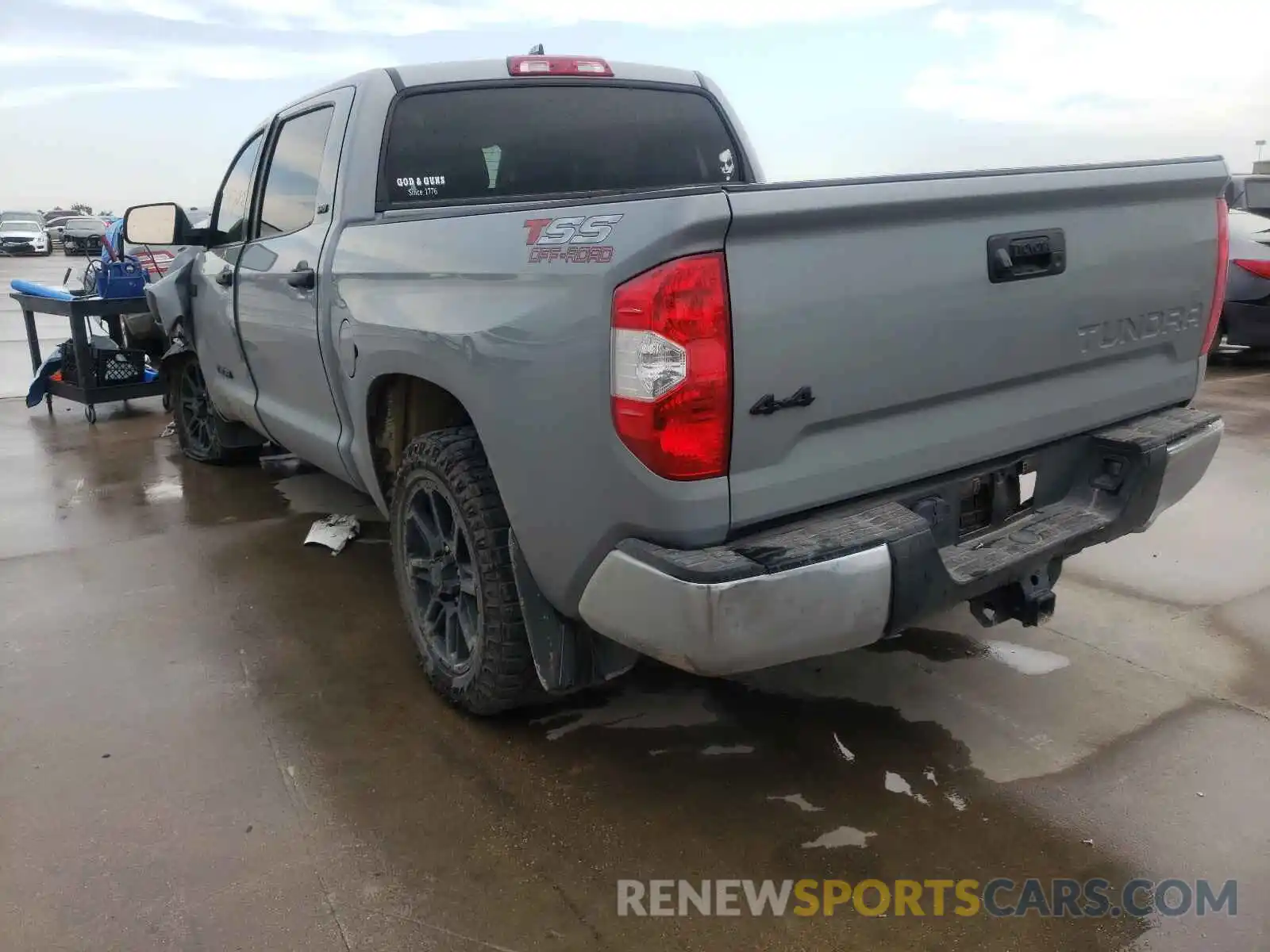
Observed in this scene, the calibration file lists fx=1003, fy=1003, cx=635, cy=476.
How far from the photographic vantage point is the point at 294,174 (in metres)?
4.17

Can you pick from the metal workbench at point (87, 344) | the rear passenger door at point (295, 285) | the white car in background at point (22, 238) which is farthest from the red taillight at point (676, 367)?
Result: the white car in background at point (22, 238)

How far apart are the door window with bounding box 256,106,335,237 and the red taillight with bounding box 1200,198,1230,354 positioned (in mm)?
3089

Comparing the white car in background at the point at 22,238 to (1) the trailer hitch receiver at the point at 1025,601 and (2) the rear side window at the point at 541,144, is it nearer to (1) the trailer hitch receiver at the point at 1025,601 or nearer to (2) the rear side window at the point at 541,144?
(2) the rear side window at the point at 541,144

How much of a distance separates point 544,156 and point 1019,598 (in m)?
2.36

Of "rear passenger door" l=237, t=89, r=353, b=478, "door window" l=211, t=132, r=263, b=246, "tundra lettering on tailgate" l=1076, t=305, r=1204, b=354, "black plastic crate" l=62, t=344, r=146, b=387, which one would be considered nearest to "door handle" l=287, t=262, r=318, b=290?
"rear passenger door" l=237, t=89, r=353, b=478

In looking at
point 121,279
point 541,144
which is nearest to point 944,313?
point 541,144

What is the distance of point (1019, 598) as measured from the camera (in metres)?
2.78

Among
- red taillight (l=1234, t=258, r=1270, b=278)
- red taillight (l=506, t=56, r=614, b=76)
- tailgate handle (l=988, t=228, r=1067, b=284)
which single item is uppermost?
red taillight (l=506, t=56, r=614, b=76)

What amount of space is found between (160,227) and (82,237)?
36608 millimetres

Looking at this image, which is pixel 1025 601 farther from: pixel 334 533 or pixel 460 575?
pixel 334 533

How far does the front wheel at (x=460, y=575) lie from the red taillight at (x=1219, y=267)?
7.45 feet

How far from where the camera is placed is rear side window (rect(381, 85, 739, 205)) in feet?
12.0

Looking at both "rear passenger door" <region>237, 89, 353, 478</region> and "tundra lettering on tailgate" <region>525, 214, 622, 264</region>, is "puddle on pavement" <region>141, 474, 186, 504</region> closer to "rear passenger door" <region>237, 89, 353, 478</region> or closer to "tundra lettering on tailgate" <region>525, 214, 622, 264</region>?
"rear passenger door" <region>237, 89, 353, 478</region>

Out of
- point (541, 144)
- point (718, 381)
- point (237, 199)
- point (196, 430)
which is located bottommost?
point (196, 430)
